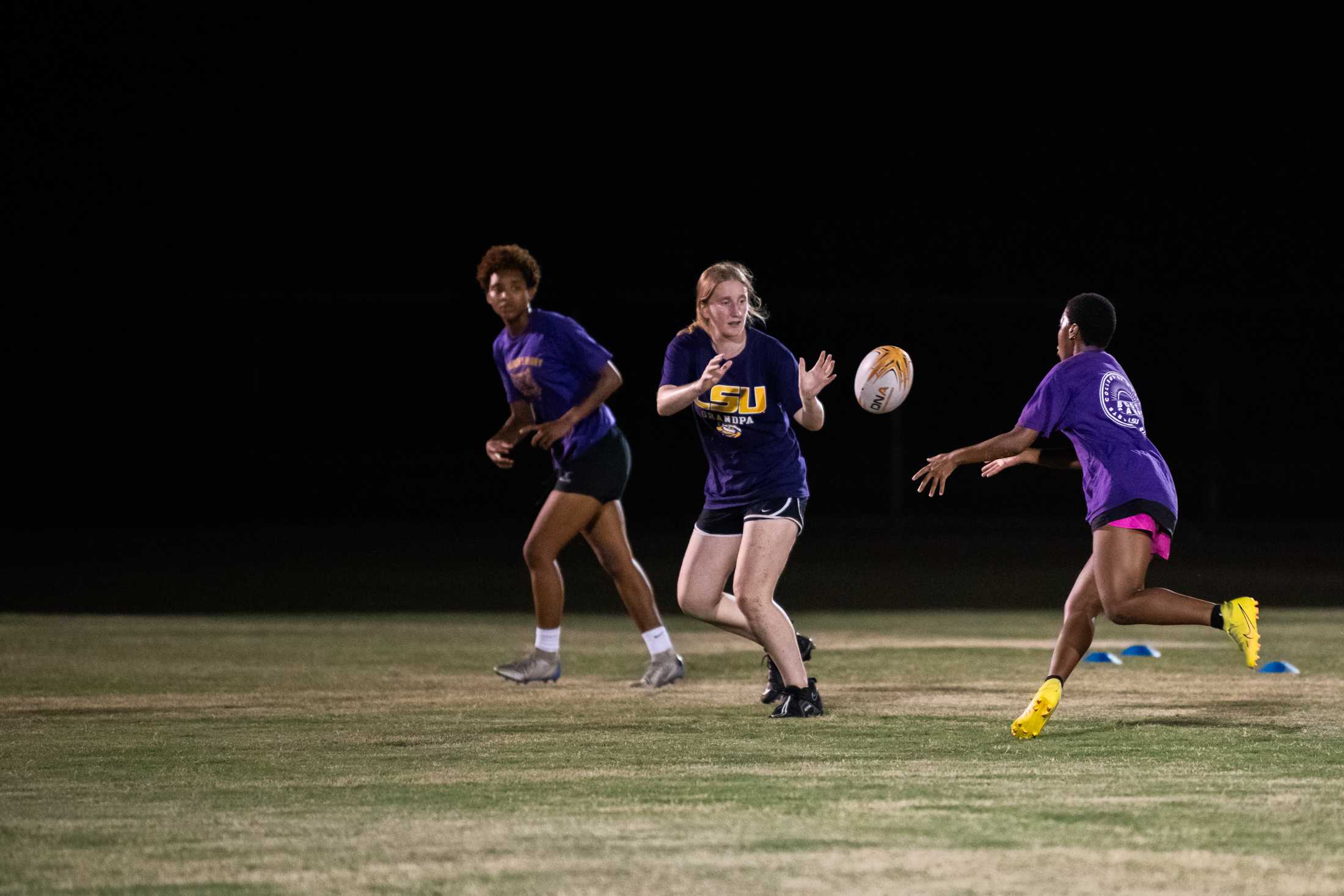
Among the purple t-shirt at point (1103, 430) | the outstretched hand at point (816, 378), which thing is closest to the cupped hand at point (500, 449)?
the outstretched hand at point (816, 378)

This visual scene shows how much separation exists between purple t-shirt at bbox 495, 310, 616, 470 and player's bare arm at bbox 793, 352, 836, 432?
1820mm

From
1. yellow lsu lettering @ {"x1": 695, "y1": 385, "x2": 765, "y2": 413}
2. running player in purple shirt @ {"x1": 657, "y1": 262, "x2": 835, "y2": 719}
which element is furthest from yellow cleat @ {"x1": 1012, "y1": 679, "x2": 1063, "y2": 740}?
yellow lsu lettering @ {"x1": 695, "y1": 385, "x2": 765, "y2": 413}

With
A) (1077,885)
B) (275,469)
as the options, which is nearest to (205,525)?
(275,469)

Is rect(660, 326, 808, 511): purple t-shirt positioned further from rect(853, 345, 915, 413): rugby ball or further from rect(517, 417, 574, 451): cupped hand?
rect(517, 417, 574, 451): cupped hand

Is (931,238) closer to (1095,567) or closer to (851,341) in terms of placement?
(851,341)

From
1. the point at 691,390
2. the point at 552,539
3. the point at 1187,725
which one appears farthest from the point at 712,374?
the point at 1187,725

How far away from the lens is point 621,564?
9.27 meters

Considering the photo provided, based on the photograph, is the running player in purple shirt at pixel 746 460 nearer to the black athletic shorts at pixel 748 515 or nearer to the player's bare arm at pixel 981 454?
the black athletic shorts at pixel 748 515

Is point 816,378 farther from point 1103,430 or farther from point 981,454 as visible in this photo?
point 1103,430

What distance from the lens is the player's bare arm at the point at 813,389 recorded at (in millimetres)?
7477

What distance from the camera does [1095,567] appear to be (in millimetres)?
6895

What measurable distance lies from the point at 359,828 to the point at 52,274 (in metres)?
21.0

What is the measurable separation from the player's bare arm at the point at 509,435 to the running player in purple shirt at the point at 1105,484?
2.75 meters

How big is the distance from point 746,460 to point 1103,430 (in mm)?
1677
